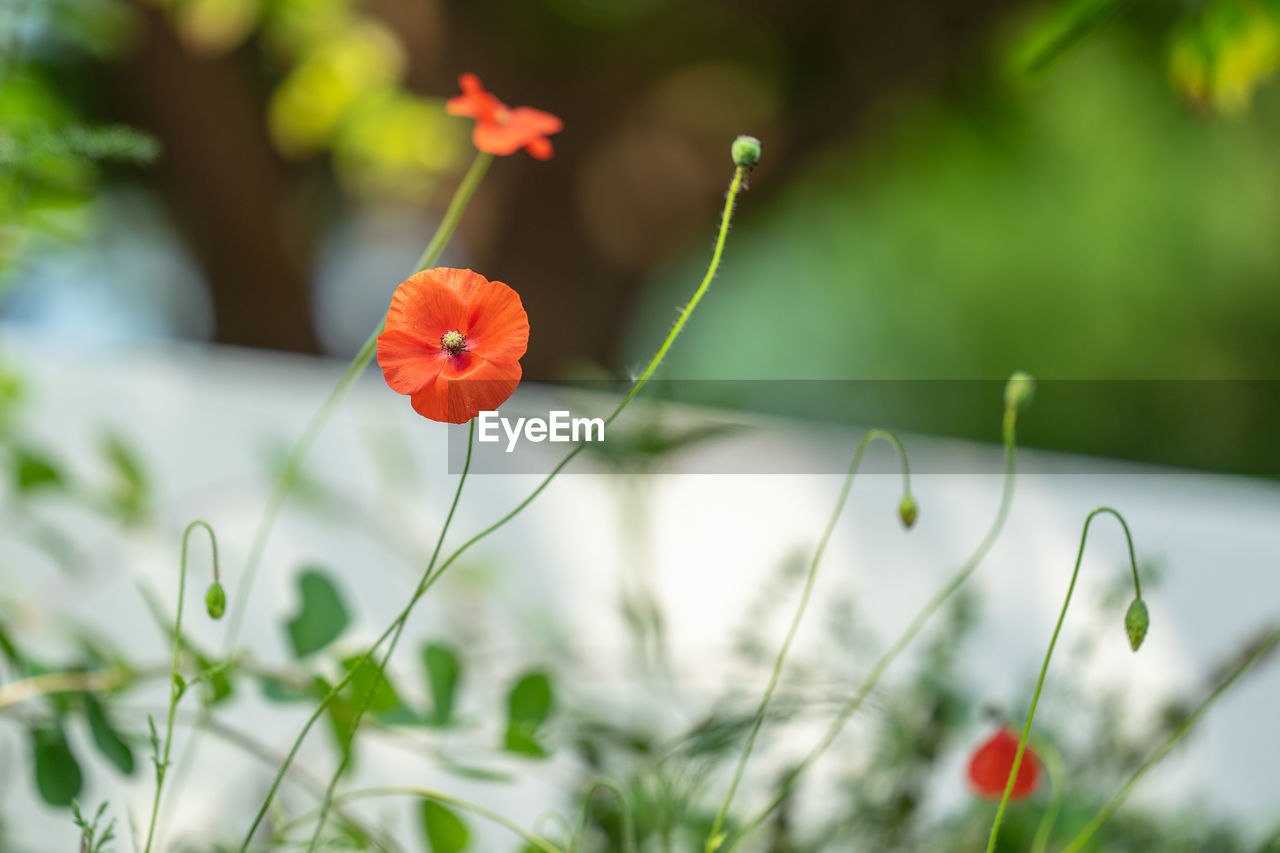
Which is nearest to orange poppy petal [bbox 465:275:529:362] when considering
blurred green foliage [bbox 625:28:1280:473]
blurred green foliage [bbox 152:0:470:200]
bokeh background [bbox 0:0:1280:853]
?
bokeh background [bbox 0:0:1280:853]

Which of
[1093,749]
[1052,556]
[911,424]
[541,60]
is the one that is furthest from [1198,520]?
[911,424]

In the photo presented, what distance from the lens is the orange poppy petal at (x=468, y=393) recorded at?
0.16m

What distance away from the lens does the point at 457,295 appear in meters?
0.16

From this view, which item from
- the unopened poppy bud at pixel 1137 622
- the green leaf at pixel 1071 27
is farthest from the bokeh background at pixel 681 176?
the unopened poppy bud at pixel 1137 622

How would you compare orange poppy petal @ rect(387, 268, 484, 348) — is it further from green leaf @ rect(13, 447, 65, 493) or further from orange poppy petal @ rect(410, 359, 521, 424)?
green leaf @ rect(13, 447, 65, 493)

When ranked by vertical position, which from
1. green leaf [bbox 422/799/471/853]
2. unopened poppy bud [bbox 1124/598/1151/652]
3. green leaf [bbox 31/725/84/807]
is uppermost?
green leaf [bbox 31/725/84/807]

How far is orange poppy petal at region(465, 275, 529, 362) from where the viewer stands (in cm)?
16

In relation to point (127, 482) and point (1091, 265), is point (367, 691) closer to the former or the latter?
point (127, 482)

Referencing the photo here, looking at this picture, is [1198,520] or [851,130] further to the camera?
[851,130]

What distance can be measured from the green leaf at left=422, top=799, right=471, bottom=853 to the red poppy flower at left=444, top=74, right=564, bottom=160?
19 centimetres

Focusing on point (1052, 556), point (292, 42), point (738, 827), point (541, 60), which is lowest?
point (738, 827)

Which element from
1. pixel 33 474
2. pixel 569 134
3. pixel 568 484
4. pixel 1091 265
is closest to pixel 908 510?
pixel 33 474

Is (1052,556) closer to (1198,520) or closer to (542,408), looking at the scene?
(1198,520)

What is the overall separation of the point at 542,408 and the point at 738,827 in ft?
1.26
